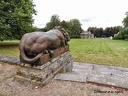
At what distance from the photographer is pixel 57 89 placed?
2189mm

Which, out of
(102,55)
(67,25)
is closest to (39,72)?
(102,55)

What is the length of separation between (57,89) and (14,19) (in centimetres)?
889

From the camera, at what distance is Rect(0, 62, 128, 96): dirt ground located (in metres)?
2.05

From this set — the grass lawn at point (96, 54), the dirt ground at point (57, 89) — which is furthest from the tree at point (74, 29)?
the dirt ground at point (57, 89)

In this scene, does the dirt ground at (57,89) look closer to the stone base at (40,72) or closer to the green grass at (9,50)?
the stone base at (40,72)

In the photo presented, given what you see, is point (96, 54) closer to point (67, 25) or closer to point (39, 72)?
point (39, 72)

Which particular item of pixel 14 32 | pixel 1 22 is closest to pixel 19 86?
pixel 1 22

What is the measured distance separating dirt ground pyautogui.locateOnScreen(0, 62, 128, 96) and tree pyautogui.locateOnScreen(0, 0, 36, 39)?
758cm

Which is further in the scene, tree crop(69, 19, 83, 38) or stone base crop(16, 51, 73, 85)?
tree crop(69, 19, 83, 38)

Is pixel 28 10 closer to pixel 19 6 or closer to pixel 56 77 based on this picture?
pixel 19 6

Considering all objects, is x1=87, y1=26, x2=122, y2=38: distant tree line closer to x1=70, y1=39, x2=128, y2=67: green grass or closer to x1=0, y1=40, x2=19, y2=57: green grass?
x1=70, y1=39, x2=128, y2=67: green grass

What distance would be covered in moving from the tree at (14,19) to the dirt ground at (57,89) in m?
7.58

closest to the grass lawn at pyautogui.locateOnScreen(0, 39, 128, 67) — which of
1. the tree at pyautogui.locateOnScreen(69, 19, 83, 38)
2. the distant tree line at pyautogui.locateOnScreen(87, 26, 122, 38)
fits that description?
the tree at pyautogui.locateOnScreen(69, 19, 83, 38)

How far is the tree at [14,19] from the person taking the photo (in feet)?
30.0
